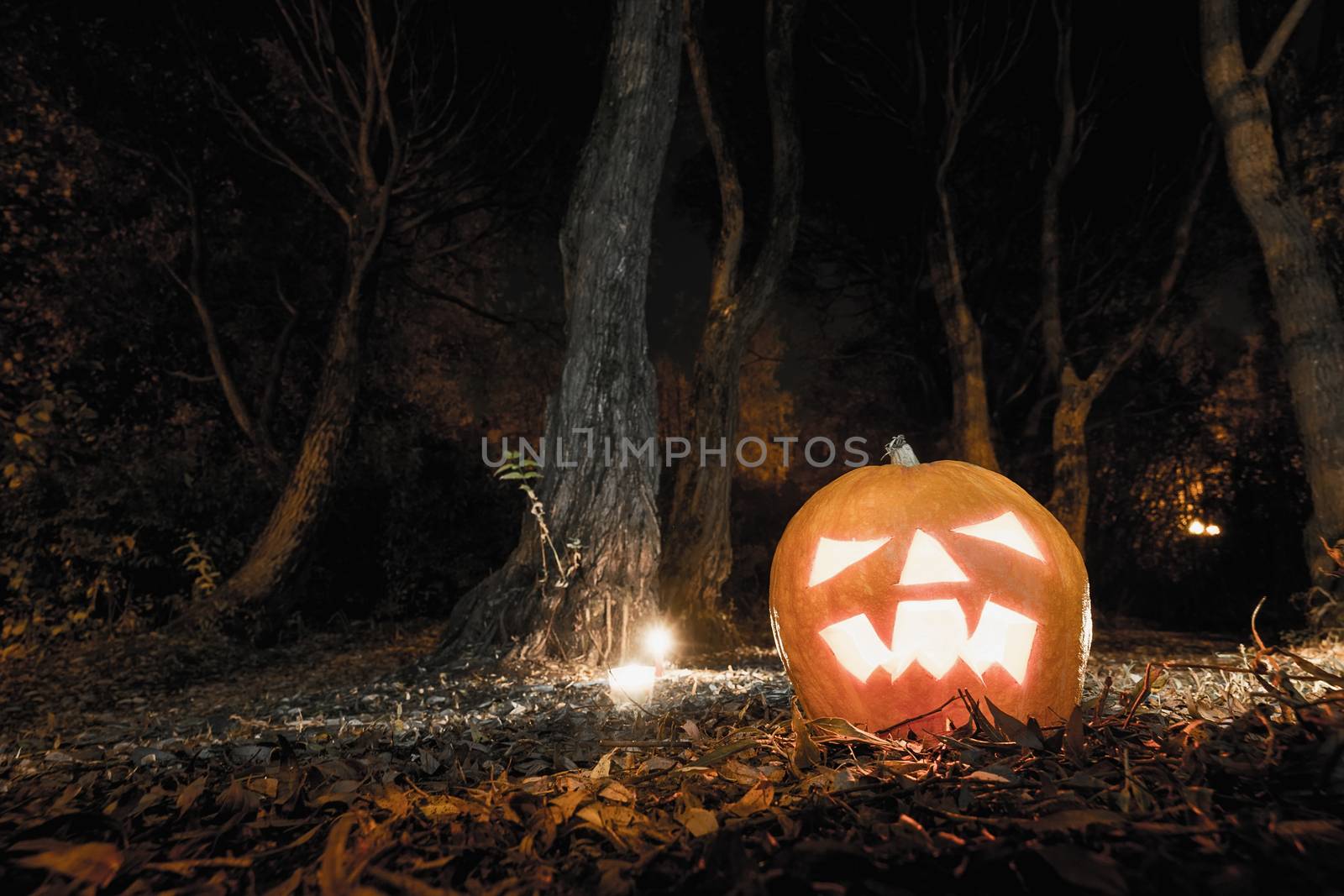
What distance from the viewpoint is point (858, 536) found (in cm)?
241

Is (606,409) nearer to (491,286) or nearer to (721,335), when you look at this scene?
(721,335)

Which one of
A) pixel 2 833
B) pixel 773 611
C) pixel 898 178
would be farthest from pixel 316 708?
pixel 898 178

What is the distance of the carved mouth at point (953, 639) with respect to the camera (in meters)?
2.29

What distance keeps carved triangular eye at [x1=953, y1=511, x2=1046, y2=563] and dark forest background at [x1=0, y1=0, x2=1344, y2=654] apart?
7518mm

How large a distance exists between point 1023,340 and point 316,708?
14.3 meters

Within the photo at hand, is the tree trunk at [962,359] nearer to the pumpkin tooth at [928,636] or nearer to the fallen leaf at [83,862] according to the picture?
the pumpkin tooth at [928,636]

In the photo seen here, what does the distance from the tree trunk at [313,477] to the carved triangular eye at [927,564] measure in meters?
7.65

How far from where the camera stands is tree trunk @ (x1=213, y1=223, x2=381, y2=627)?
7.88 m

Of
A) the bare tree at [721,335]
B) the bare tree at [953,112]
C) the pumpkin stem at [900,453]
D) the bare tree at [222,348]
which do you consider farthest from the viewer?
the bare tree at [953,112]

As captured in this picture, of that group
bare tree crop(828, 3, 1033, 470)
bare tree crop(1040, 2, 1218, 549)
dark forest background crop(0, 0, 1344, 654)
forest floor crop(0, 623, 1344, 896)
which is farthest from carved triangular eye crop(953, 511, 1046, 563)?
bare tree crop(1040, 2, 1218, 549)

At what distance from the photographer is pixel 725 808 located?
167 centimetres

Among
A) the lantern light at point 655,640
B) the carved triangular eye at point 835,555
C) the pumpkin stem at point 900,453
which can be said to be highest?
the pumpkin stem at point 900,453

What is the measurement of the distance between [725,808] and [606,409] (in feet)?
13.1

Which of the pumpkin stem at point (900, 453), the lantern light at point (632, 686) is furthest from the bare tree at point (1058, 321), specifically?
the pumpkin stem at point (900, 453)
